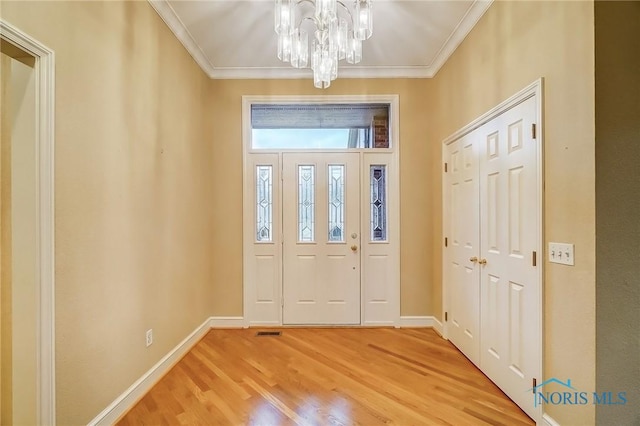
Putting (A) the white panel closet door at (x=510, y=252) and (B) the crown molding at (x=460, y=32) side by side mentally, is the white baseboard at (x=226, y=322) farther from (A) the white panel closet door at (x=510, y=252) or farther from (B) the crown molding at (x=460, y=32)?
(B) the crown molding at (x=460, y=32)

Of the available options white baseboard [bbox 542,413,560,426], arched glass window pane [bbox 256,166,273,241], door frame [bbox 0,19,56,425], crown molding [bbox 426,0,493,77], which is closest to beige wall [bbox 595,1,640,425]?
white baseboard [bbox 542,413,560,426]

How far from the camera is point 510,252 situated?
1.97 meters

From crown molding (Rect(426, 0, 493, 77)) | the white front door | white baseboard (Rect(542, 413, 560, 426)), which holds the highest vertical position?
crown molding (Rect(426, 0, 493, 77))

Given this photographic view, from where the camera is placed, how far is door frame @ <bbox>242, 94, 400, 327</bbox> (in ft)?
10.7

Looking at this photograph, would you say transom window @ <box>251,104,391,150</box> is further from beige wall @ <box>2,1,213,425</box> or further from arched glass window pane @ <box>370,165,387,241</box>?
beige wall @ <box>2,1,213,425</box>

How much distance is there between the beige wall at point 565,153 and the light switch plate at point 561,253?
30 mm

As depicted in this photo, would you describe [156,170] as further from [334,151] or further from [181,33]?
[334,151]

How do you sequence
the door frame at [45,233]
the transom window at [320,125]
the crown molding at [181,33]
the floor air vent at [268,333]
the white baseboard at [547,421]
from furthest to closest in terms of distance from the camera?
the transom window at [320,125] → the floor air vent at [268,333] → the crown molding at [181,33] → the white baseboard at [547,421] → the door frame at [45,233]

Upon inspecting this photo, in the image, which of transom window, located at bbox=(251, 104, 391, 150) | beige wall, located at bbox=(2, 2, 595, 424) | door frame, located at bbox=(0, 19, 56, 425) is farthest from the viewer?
transom window, located at bbox=(251, 104, 391, 150)

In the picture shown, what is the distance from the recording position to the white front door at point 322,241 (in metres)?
3.30

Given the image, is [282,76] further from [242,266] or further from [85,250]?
[85,250]

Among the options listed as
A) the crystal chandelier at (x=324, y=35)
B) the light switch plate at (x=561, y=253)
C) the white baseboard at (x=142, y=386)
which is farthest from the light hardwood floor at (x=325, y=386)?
the crystal chandelier at (x=324, y=35)

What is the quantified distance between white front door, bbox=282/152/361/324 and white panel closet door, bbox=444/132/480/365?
3.27ft

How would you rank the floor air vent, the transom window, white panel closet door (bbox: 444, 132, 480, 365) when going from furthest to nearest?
the transom window
the floor air vent
white panel closet door (bbox: 444, 132, 480, 365)
